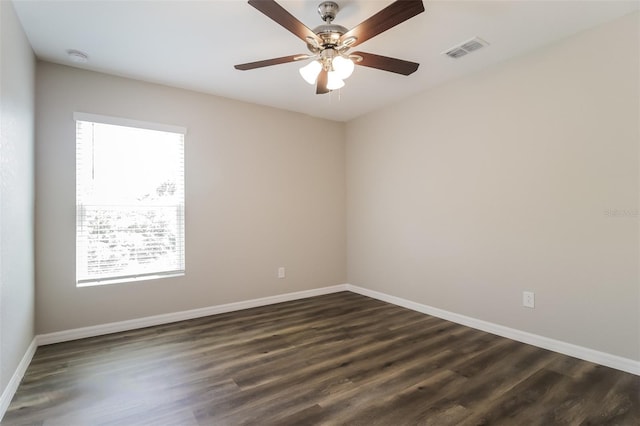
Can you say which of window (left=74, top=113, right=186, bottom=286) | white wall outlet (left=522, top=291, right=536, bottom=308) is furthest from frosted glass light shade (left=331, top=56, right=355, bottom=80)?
white wall outlet (left=522, top=291, right=536, bottom=308)

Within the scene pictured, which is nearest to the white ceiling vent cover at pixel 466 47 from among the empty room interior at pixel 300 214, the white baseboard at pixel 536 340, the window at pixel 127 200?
the empty room interior at pixel 300 214

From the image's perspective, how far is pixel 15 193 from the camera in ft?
7.41

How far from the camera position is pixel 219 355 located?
2.67 metres

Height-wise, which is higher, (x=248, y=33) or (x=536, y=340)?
(x=248, y=33)

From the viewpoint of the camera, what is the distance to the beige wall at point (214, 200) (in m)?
3.00

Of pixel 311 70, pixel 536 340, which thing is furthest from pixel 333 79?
pixel 536 340

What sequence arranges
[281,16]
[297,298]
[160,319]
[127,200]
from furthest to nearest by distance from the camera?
[297,298]
[160,319]
[127,200]
[281,16]

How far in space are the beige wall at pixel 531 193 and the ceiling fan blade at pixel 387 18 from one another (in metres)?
1.73

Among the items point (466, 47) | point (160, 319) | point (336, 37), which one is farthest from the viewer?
point (160, 319)

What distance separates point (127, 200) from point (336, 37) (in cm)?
260

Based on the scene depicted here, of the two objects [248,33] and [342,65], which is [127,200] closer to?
[248,33]

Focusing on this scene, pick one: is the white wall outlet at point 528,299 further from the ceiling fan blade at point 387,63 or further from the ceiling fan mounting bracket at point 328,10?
the ceiling fan mounting bracket at point 328,10

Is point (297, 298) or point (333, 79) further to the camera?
point (297, 298)

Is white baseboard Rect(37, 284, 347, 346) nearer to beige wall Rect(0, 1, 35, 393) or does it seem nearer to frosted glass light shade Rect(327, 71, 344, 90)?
beige wall Rect(0, 1, 35, 393)
